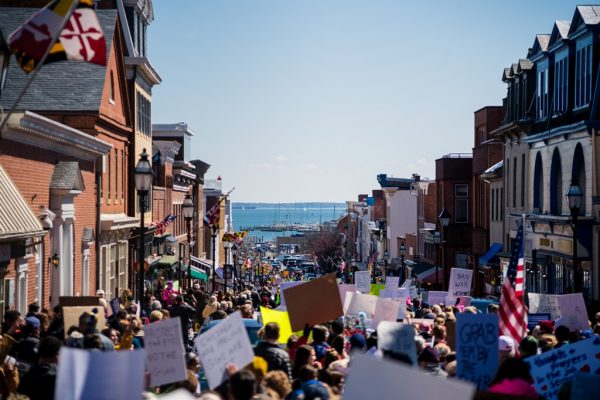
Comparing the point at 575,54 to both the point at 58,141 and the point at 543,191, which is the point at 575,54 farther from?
the point at 58,141

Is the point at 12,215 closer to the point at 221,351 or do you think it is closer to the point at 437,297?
the point at 437,297

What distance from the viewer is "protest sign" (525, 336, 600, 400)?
485 inches

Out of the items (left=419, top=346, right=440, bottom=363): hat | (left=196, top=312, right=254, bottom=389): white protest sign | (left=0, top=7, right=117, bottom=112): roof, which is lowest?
(left=419, top=346, right=440, bottom=363): hat

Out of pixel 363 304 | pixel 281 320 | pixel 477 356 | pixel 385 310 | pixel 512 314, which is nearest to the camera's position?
pixel 477 356

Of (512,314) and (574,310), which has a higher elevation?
(512,314)

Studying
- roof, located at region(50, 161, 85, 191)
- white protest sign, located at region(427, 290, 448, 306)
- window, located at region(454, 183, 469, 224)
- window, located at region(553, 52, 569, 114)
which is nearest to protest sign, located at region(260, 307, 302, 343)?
white protest sign, located at region(427, 290, 448, 306)

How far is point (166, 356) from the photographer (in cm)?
1247

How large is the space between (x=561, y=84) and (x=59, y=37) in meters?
28.8

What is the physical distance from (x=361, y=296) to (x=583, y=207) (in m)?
18.1

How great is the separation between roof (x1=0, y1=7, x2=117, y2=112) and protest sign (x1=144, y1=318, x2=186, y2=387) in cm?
2453

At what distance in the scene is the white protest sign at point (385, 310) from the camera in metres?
19.5

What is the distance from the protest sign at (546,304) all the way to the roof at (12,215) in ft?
33.6

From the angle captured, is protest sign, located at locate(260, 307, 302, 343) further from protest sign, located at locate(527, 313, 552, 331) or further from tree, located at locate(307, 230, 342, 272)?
tree, located at locate(307, 230, 342, 272)

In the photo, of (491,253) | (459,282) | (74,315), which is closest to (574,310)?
(74,315)
